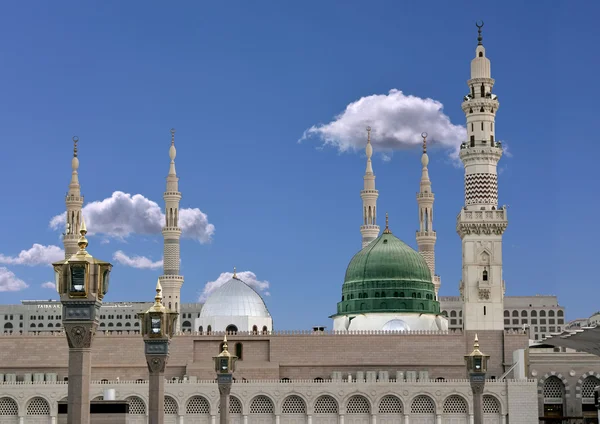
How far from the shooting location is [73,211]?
7656cm

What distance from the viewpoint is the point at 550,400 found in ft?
237

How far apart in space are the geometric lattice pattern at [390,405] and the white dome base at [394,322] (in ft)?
21.1

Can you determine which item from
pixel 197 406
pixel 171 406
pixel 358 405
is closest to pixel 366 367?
pixel 358 405

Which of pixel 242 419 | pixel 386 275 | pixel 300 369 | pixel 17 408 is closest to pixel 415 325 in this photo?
pixel 386 275

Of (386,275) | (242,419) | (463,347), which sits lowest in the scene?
(242,419)

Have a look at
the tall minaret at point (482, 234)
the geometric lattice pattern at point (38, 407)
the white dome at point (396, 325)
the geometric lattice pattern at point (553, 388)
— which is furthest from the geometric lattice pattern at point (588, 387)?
the geometric lattice pattern at point (38, 407)

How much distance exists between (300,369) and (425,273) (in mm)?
12170

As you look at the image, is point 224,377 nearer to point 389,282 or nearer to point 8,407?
point 8,407

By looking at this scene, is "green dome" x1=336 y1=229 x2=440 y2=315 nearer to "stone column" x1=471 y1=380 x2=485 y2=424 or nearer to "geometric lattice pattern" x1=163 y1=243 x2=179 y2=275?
"geometric lattice pattern" x1=163 y1=243 x2=179 y2=275

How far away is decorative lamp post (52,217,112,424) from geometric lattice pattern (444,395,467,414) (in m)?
45.4

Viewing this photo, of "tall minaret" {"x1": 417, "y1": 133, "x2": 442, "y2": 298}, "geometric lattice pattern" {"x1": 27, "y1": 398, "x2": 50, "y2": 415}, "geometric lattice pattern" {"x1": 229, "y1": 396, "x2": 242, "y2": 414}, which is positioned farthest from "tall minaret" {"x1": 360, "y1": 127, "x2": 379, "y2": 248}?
"geometric lattice pattern" {"x1": 27, "y1": 398, "x2": 50, "y2": 415}

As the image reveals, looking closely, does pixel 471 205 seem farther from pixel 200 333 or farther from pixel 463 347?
pixel 200 333

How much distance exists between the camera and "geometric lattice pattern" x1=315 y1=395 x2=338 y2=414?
65750mm

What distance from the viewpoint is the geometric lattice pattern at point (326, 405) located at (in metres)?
65.8
